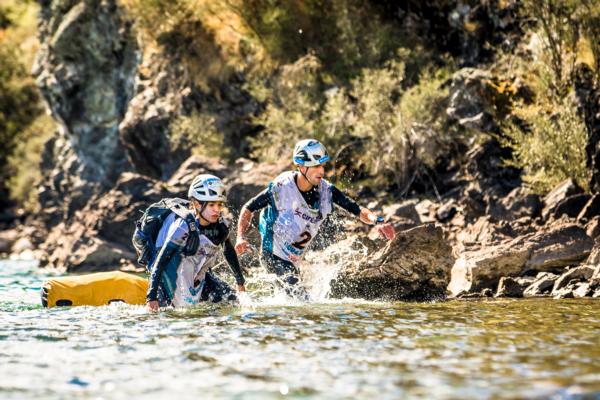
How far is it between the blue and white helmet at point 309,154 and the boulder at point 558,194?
687 centimetres

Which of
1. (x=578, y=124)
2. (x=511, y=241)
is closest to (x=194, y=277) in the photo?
(x=511, y=241)

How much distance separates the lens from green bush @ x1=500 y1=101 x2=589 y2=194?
61.2 ft

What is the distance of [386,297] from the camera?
45.9 ft

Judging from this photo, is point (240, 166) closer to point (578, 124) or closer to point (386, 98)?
point (386, 98)

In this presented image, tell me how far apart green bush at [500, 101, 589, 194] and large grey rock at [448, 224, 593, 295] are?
108 inches

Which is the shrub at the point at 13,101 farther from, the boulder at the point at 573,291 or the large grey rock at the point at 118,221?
the boulder at the point at 573,291

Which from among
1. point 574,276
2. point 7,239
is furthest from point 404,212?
point 7,239

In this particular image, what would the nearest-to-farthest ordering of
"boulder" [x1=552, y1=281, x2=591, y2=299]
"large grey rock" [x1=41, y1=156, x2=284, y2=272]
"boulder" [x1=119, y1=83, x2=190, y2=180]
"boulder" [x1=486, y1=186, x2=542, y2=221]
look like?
A: "boulder" [x1=552, y1=281, x2=591, y2=299] → "boulder" [x1=486, y1=186, x2=542, y2=221] → "large grey rock" [x1=41, y1=156, x2=284, y2=272] → "boulder" [x1=119, y1=83, x2=190, y2=180]

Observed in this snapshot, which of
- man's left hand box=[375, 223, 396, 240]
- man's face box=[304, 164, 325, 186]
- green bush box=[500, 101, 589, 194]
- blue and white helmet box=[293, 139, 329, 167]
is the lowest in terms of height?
man's left hand box=[375, 223, 396, 240]

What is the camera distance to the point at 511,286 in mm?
14414

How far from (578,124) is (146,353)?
12208mm

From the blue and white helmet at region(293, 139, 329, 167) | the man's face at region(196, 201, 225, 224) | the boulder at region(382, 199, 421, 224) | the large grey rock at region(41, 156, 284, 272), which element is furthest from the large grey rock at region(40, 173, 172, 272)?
the man's face at region(196, 201, 225, 224)

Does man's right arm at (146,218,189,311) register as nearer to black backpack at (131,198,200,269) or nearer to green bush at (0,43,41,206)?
black backpack at (131,198,200,269)

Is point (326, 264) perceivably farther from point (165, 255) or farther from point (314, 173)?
point (165, 255)
